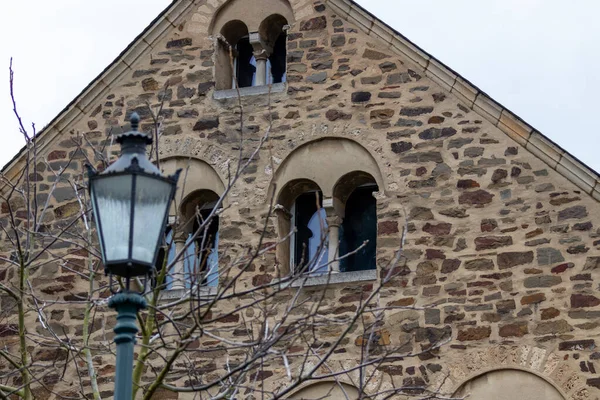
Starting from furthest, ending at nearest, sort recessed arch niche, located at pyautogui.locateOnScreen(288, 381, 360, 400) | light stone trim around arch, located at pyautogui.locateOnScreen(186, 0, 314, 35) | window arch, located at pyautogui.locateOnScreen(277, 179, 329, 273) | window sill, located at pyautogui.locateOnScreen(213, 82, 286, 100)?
1. light stone trim around arch, located at pyautogui.locateOnScreen(186, 0, 314, 35)
2. window sill, located at pyautogui.locateOnScreen(213, 82, 286, 100)
3. window arch, located at pyautogui.locateOnScreen(277, 179, 329, 273)
4. recessed arch niche, located at pyautogui.locateOnScreen(288, 381, 360, 400)

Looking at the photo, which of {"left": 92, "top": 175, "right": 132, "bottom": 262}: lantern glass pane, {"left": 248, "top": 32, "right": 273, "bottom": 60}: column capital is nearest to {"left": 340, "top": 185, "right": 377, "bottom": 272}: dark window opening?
{"left": 248, "top": 32, "right": 273, "bottom": 60}: column capital

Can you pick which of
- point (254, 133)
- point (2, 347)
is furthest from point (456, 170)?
point (2, 347)

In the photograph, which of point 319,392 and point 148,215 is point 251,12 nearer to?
point 319,392

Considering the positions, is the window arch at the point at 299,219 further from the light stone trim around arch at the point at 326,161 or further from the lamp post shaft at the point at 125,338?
the lamp post shaft at the point at 125,338

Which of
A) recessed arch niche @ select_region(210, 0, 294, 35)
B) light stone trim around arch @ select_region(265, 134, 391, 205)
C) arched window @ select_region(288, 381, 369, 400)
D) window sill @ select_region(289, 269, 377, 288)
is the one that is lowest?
arched window @ select_region(288, 381, 369, 400)

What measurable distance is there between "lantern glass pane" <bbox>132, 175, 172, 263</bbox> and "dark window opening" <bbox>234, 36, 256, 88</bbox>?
25.9 feet

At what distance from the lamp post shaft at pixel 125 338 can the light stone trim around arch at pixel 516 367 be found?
17.4ft

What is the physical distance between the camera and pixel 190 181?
1459 centimetres

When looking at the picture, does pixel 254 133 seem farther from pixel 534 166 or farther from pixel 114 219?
pixel 114 219

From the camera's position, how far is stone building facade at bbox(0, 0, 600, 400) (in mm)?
12812

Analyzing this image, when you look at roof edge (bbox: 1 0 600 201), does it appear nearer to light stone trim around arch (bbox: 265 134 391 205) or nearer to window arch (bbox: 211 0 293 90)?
window arch (bbox: 211 0 293 90)

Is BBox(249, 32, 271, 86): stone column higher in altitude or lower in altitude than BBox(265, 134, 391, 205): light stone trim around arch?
higher

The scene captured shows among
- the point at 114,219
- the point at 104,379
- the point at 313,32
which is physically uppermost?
the point at 313,32

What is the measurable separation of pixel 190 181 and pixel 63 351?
92.7 inches
